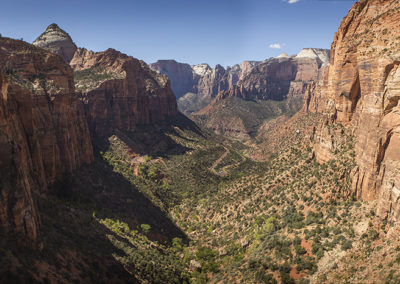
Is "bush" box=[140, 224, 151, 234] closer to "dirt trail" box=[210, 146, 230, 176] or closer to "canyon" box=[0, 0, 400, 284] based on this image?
"canyon" box=[0, 0, 400, 284]

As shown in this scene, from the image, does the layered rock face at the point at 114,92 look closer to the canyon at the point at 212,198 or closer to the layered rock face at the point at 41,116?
the canyon at the point at 212,198

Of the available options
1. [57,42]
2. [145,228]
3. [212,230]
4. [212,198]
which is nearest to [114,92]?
[57,42]

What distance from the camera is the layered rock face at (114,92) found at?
9875 centimetres

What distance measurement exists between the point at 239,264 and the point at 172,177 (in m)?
54.4

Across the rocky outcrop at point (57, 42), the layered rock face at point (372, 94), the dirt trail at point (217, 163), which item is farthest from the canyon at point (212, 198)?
the rocky outcrop at point (57, 42)

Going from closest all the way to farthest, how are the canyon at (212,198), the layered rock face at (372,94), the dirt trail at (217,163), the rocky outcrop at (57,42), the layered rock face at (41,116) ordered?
the canyon at (212,198)
the layered rock face at (372,94)
the layered rock face at (41,116)
the dirt trail at (217,163)
the rocky outcrop at (57,42)

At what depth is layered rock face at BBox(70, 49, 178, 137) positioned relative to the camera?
98750 millimetres

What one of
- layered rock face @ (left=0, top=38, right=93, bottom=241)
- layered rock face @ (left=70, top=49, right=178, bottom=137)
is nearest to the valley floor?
layered rock face @ (left=0, top=38, right=93, bottom=241)

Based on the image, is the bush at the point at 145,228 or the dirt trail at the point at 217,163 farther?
the dirt trail at the point at 217,163

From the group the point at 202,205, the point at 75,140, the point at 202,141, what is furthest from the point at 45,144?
the point at 202,141

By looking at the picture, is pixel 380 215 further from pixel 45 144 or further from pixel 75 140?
pixel 75 140

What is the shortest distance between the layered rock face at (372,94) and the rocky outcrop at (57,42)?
411 feet

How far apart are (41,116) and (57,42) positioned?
98.2 m

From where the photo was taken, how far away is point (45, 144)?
52219 mm
